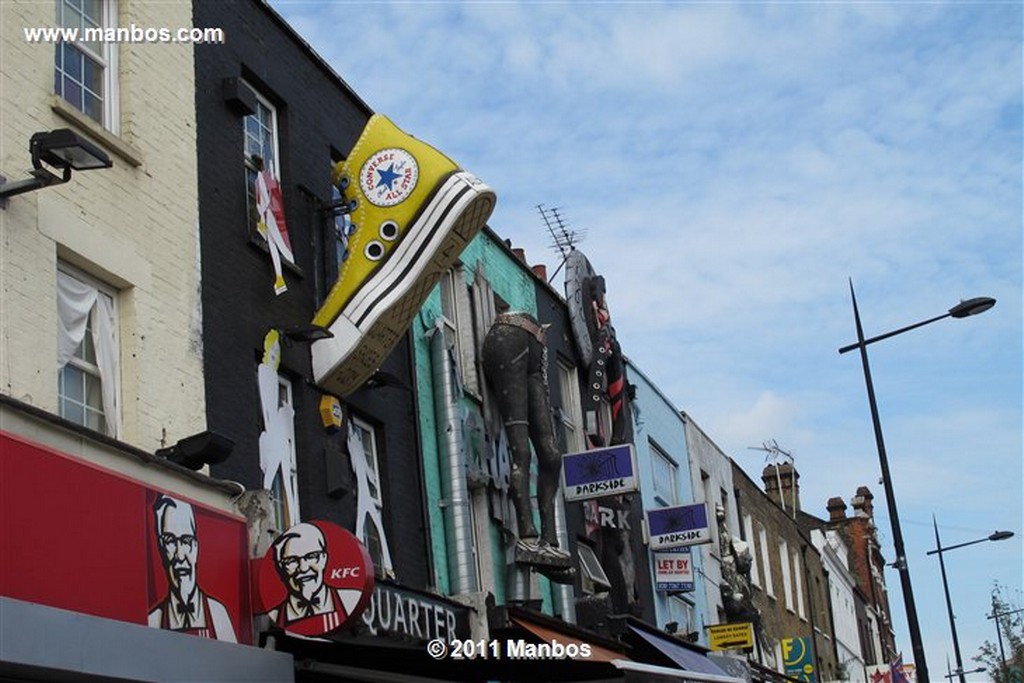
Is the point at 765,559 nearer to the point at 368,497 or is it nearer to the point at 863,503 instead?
the point at 368,497

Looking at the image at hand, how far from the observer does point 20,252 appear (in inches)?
428

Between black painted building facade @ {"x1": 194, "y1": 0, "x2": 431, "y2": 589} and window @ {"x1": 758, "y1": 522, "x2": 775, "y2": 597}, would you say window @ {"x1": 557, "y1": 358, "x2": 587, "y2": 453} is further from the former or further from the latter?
window @ {"x1": 758, "y1": 522, "x2": 775, "y2": 597}

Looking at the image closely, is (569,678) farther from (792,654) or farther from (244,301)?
(792,654)

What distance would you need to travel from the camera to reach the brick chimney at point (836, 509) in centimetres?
6588

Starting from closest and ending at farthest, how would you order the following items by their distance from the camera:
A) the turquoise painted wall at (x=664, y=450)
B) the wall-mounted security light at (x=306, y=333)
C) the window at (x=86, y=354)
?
the window at (x=86, y=354) < the wall-mounted security light at (x=306, y=333) < the turquoise painted wall at (x=664, y=450)

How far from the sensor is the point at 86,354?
11.7m

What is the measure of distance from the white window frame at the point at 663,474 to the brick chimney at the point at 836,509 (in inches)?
1470

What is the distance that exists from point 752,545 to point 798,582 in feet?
19.7

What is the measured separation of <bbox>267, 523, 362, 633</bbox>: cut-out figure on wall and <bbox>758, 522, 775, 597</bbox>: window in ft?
81.4

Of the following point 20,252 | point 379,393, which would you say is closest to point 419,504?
point 379,393

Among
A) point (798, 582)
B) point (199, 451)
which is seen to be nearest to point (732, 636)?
point (798, 582)

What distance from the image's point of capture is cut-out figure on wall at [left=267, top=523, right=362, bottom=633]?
11469 mm

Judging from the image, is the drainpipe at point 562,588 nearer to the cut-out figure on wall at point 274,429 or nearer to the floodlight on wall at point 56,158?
the cut-out figure on wall at point 274,429

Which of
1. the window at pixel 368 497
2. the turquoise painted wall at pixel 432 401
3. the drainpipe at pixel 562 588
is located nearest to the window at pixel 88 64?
the window at pixel 368 497
